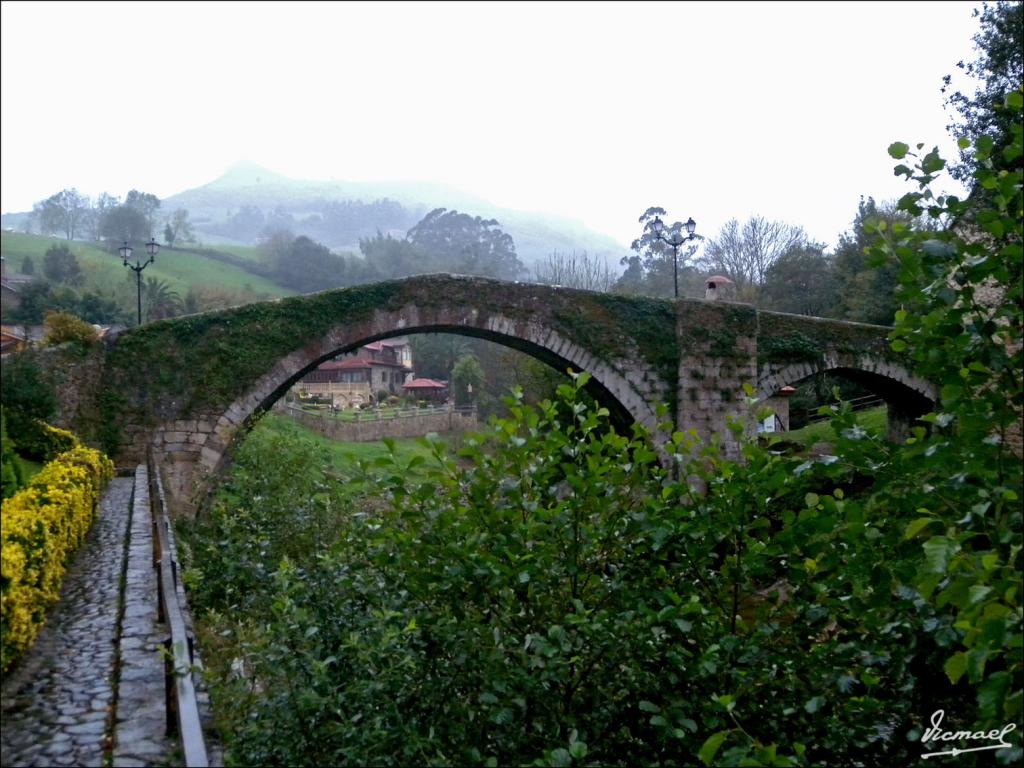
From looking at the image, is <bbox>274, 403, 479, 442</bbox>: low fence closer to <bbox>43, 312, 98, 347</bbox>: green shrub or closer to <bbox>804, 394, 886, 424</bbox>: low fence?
<bbox>804, 394, 886, 424</bbox>: low fence

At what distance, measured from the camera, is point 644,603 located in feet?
13.6

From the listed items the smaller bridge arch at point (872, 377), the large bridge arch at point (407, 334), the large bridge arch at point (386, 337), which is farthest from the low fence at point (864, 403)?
the large bridge arch at point (386, 337)

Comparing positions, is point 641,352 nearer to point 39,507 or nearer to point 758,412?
point 39,507

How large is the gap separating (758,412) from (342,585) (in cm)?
215

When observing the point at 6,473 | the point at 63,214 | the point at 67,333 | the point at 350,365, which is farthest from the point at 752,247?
the point at 63,214

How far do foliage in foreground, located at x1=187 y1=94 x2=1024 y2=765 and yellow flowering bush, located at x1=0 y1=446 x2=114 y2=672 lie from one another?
5.30 ft

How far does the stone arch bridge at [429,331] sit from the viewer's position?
A: 51.5ft

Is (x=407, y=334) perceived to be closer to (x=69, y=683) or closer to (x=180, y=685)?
(x=69, y=683)

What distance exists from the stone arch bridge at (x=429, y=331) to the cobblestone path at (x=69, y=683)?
287 inches

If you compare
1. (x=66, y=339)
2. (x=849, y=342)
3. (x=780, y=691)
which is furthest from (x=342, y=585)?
(x=849, y=342)

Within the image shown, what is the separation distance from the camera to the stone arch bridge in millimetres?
15703

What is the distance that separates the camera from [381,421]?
1512 inches

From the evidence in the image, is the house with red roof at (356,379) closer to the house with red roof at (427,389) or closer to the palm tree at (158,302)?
the house with red roof at (427,389)

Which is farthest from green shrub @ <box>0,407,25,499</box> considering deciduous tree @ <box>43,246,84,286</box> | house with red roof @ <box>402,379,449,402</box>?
deciduous tree @ <box>43,246,84,286</box>
